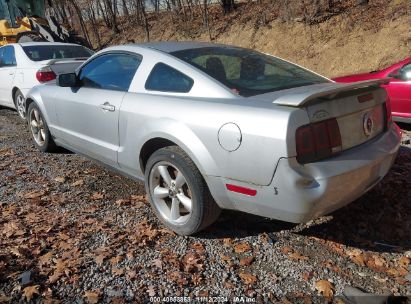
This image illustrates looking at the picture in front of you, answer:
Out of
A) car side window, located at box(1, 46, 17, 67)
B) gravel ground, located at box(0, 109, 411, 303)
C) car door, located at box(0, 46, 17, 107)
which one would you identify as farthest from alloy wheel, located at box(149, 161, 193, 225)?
car side window, located at box(1, 46, 17, 67)

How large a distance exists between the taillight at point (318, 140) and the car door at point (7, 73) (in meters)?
6.83

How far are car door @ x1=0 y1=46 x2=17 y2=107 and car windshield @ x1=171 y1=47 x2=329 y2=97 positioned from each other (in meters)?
5.50

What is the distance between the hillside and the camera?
11.7m

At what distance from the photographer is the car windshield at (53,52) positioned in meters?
8.09

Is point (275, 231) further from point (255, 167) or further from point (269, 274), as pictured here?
point (255, 167)

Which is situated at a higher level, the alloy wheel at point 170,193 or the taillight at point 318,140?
the taillight at point 318,140

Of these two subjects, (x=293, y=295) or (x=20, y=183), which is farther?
(x=20, y=183)

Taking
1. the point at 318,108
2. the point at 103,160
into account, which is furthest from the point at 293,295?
the point at 103,160

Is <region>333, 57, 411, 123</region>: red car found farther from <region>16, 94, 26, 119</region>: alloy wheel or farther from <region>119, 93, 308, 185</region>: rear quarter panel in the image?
<region>16, 94, 26, 119</region>: alloy wheel

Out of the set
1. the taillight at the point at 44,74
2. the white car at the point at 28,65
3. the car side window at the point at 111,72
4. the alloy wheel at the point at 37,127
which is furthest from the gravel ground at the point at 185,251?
the white car at the point at 28,65

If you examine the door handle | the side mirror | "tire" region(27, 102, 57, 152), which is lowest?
"tire" region(27, 102, 57, 152)

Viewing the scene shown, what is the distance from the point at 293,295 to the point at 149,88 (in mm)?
2083

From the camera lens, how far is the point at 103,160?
4.39 meters

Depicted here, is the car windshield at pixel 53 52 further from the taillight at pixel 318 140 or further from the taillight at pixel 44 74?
the taillight at pixel 318 140
